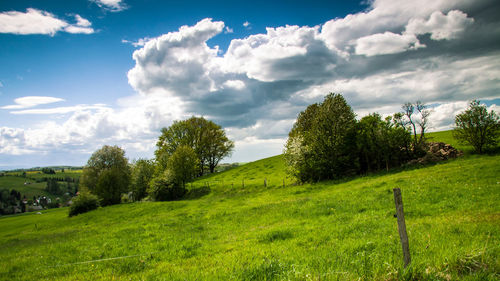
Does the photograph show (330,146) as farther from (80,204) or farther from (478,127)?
(80,204)

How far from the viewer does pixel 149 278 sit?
300 inches

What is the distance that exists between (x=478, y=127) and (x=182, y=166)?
172ft

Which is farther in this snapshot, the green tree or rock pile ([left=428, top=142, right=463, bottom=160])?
the green tree

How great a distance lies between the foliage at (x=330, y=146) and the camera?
3659cm

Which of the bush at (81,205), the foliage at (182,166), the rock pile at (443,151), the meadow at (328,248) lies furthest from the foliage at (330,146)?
the bush at (81,205)

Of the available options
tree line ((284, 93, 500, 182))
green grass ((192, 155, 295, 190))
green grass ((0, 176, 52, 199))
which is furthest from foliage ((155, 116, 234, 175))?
green grass ((0, 176, 52, 199))

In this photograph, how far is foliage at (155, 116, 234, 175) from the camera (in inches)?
3083

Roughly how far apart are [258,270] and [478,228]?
27.0 feet

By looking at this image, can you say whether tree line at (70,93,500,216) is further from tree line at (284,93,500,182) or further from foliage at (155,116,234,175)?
foliage at (155,116,234,175)

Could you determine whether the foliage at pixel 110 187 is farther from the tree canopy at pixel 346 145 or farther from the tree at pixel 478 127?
the tree at pixel 478 127

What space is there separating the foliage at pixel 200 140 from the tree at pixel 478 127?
204ft

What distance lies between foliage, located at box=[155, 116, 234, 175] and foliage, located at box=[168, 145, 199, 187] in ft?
65.9

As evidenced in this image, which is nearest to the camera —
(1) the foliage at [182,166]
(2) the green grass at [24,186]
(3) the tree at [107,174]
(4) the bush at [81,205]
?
(4) the bush at [81,205]

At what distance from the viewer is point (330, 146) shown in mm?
36562
